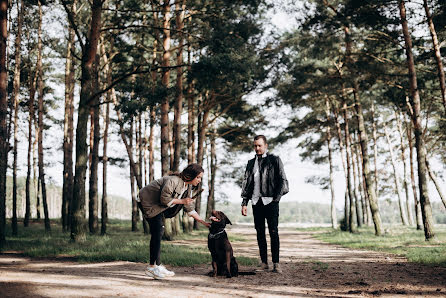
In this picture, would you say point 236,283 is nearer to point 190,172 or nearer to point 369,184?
point 190,172

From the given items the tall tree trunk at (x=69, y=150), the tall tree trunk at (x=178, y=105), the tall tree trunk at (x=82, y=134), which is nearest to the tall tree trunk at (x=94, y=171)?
the tall tree trunk at (x=69, y=150)

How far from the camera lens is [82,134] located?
33.6 feet

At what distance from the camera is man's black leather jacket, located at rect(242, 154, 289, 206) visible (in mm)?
5738

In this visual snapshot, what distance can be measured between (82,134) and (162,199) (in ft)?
21.2

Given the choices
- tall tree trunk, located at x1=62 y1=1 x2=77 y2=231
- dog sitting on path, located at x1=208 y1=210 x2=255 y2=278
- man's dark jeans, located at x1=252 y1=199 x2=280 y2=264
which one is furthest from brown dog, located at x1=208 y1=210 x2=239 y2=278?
tall tree trunk, located at x1=62 y1=1 x2=77 y2=231

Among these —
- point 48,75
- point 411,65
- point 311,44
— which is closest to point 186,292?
point 411,65

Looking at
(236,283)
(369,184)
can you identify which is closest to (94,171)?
(236,283)

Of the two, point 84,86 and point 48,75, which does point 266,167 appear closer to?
point 84,86

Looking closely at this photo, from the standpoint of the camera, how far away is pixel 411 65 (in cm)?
1211

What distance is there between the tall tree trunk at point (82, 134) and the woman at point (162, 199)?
5724mm

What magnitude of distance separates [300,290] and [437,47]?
1078 centimetres

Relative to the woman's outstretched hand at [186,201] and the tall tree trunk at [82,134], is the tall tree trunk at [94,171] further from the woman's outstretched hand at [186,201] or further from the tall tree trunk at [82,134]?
the woman's outstretched hand at [186,201]

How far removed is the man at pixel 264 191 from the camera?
18.9 feet

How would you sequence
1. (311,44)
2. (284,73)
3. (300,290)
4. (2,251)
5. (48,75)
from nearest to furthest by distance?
(300,290), (2,251), (311,44), (284,73), (48,75)
